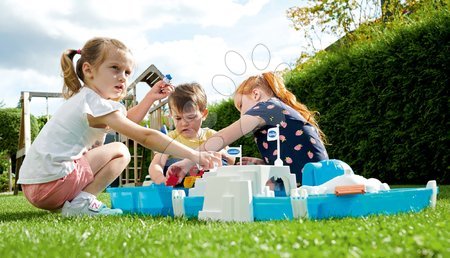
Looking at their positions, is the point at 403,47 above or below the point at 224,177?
above

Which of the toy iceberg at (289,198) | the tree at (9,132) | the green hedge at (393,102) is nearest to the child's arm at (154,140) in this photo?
the toy iceberg at (289,198)

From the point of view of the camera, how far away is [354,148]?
300 inches

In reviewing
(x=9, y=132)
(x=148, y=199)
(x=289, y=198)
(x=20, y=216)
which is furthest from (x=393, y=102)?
(x=9, y=132)

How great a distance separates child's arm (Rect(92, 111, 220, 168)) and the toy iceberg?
0.37ft

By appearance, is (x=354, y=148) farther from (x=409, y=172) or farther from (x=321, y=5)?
(x=321, y=5)

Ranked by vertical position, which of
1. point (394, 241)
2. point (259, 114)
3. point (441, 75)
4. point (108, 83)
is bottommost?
point (394, 241)

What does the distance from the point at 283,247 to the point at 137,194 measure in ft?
6.48

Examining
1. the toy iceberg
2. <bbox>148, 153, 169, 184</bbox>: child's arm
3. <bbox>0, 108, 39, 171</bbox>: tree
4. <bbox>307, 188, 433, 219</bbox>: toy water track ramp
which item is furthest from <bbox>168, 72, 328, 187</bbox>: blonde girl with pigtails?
<bbox>0, 108, 39, 171</bbox>: tree

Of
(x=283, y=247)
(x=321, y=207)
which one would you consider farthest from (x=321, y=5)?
(x=283, y=247)

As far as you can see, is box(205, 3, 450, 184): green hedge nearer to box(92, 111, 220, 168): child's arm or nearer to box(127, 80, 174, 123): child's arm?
box(127, 80, 174, 123): child's arm

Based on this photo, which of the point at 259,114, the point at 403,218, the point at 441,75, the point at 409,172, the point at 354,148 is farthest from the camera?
the point at 354,148

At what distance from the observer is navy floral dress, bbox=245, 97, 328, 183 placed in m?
3.41

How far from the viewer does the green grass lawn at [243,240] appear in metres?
1.60

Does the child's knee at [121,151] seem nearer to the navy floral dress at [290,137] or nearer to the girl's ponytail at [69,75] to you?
the girl's ponytail at [69,75]
